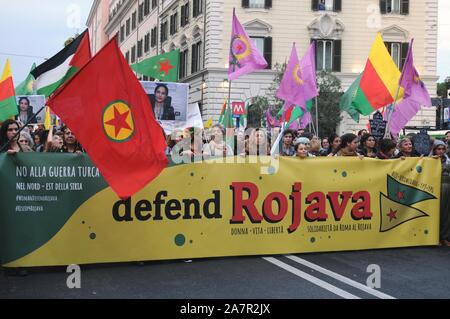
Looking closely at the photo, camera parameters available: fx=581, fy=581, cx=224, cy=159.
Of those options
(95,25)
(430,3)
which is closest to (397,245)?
(430,3)

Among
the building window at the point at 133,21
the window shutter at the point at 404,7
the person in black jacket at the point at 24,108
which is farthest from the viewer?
the building window at the point at 133,21

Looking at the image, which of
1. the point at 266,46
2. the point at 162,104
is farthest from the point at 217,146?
the point at 266,46

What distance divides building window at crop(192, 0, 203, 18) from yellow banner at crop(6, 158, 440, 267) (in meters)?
29.7

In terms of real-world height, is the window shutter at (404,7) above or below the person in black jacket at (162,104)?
above

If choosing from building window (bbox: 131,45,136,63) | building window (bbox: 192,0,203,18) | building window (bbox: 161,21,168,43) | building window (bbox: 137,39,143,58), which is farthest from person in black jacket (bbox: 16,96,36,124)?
building window (bbox: 131,45,136,63)

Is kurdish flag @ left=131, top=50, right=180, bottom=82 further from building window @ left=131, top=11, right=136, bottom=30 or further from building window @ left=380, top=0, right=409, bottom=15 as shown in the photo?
building window @ left=131, top=11, right=136, bottom=30

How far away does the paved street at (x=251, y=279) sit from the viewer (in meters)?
5.45

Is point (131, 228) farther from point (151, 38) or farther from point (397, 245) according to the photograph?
point (151, 38)

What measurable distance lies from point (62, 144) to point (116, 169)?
2657mm

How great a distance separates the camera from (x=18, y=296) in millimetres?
5266

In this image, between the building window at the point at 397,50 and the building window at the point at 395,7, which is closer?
the building window at the point at 397,50

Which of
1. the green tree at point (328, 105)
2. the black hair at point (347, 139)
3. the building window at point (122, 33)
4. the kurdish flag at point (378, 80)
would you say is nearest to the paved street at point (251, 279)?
the black hair at point (347, 139)

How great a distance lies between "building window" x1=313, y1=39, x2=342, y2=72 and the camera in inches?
1368

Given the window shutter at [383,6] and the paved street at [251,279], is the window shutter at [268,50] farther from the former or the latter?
the paved street at [251,279]
